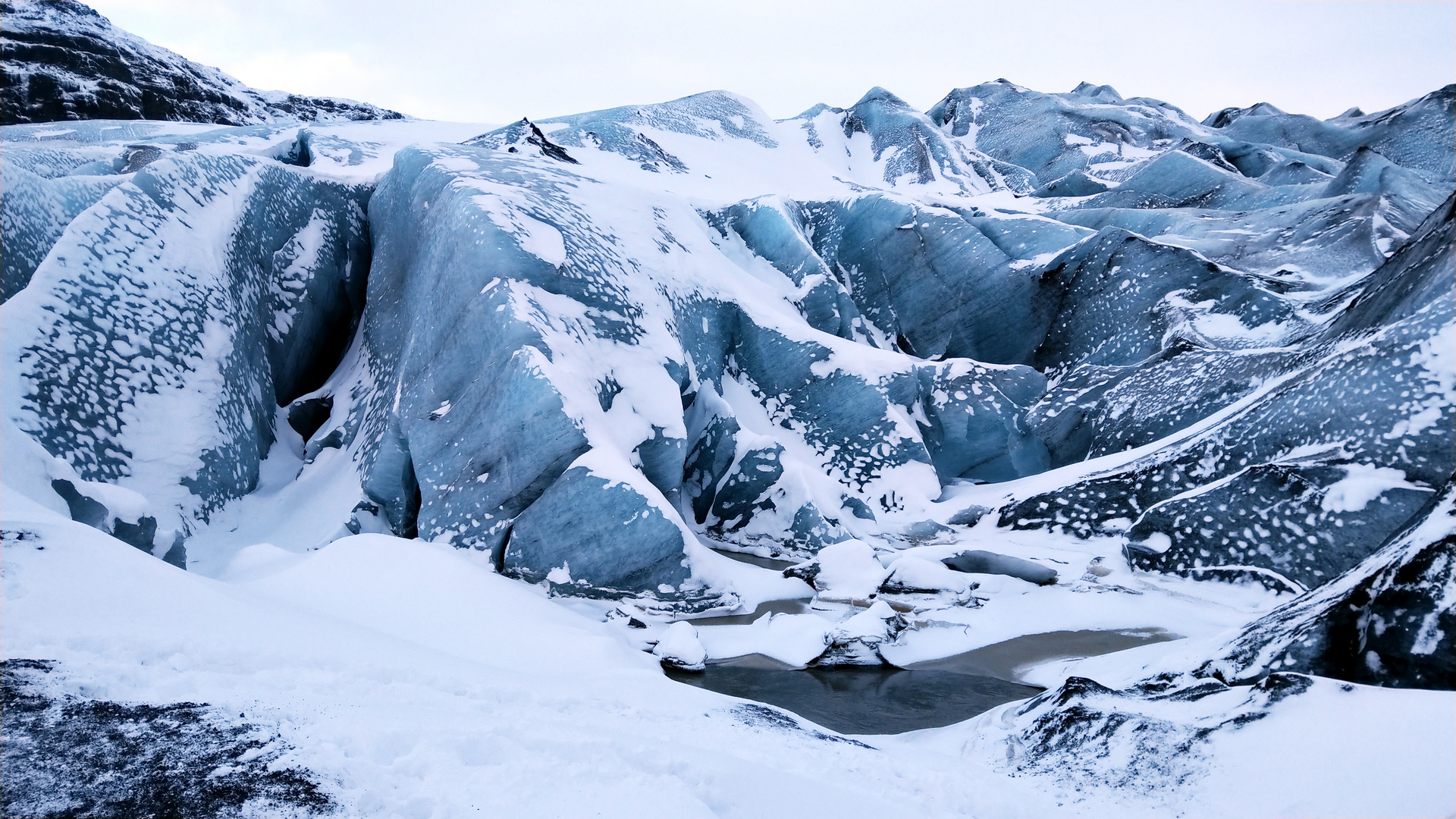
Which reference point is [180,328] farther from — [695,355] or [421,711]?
[421,711]

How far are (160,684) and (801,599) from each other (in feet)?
19.6

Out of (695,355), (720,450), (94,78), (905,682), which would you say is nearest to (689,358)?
(695,355)

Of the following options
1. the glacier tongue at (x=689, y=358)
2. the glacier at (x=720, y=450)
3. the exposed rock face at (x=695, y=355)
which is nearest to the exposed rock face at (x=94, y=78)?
the exposed rock face at (x=695, y=355)

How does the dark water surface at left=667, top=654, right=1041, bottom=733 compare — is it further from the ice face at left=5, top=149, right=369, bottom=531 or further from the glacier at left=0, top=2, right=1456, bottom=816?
the ice face at left=5, top=149, right=369, bottom=531

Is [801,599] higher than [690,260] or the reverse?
the reverse

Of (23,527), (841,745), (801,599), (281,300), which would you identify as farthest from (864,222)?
(23,527)

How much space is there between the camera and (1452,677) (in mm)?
3199

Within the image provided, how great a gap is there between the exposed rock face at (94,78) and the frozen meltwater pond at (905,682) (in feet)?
106

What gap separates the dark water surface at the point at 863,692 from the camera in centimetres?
519

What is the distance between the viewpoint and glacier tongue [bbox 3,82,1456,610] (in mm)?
7117

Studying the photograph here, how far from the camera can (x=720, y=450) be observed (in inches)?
394

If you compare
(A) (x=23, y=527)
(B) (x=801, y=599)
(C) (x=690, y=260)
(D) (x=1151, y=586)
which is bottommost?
(B) (x=801, y=599)

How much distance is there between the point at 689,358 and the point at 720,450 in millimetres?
1563

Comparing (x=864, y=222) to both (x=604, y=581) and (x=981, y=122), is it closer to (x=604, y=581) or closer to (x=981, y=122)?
(x=604, y=581)
